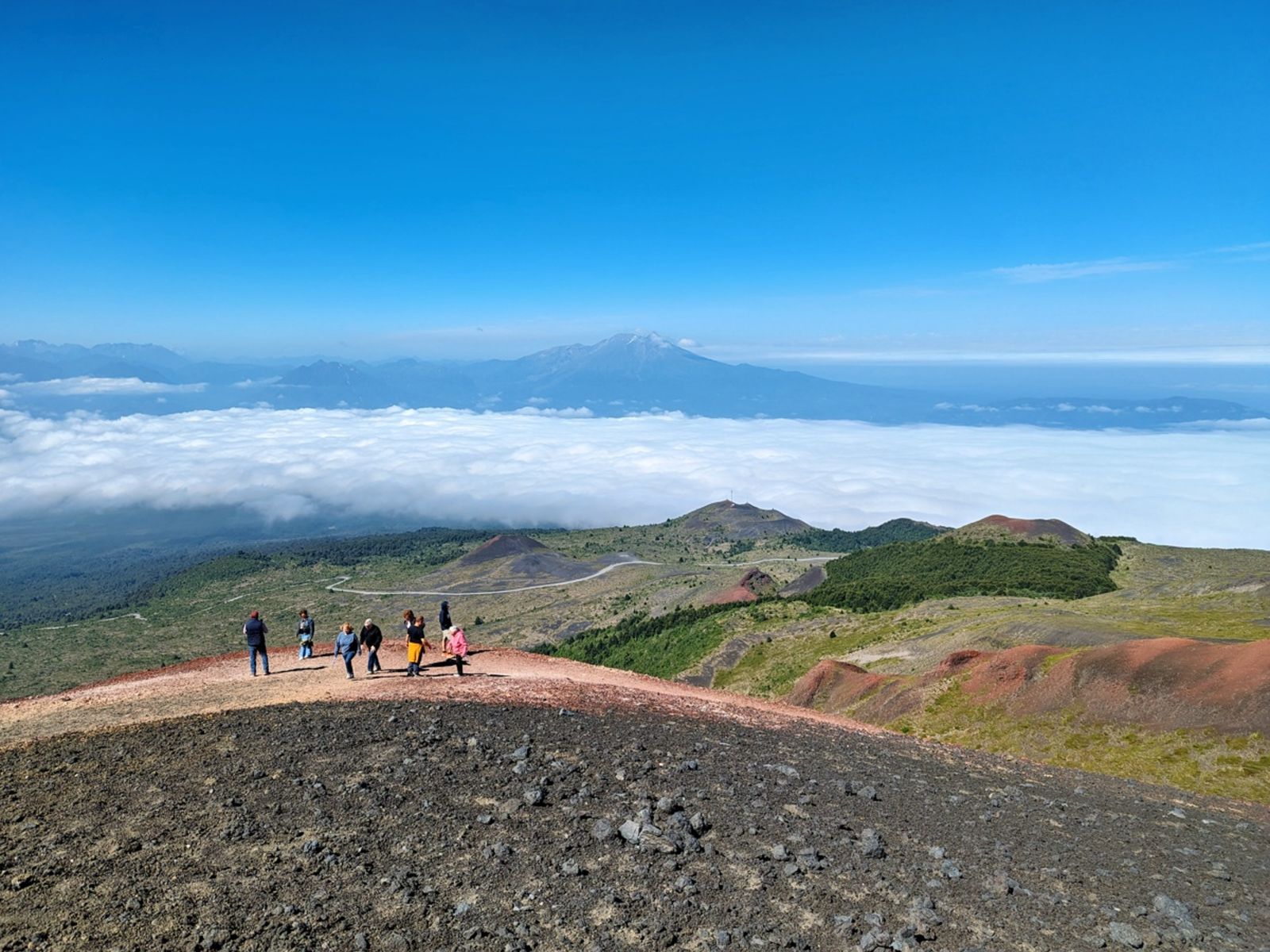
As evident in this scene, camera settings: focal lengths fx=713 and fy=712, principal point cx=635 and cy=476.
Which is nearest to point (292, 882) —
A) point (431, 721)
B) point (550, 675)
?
point (431, 721)

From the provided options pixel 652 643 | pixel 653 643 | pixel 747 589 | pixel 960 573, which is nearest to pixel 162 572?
pixel 747 589

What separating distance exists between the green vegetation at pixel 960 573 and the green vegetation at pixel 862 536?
3785 centimetres

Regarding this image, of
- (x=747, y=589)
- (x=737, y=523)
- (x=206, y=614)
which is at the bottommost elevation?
(x=206, y=614)

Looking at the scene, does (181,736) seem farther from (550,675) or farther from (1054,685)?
(1054,685)

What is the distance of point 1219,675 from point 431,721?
2749cm

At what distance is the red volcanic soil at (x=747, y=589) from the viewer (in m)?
95.5

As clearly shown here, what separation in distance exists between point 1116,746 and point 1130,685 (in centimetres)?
335

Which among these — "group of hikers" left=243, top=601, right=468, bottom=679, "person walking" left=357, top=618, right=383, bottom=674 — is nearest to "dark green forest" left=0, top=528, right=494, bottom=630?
"group of hikers" left=243, top=601, right=468, bottom=679

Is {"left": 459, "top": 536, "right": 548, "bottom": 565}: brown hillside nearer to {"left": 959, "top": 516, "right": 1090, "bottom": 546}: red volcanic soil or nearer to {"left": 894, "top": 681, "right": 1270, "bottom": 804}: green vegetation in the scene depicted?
{"left": 959, "top": 516, "right": 1090, "bottom": 546}: red volcanic soil

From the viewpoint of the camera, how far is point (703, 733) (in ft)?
53.8

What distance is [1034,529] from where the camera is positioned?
105312mm

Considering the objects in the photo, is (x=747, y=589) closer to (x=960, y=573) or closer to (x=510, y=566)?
(x=960, y=573)

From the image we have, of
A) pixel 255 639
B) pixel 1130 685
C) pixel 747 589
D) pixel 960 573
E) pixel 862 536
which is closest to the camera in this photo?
pixel 255 639

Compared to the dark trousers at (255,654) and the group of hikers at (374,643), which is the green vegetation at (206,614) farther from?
the group of hikers at (374,643)
